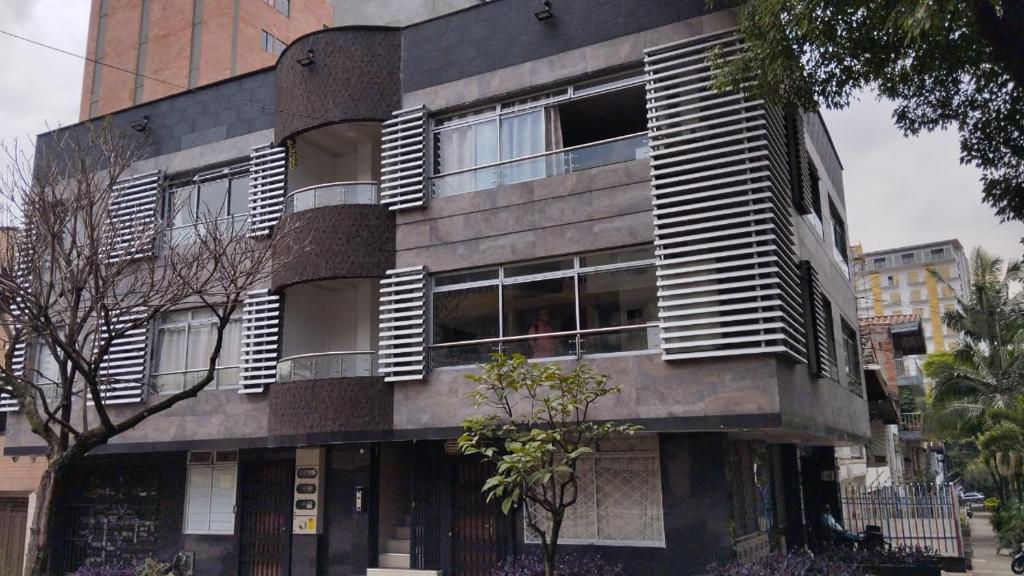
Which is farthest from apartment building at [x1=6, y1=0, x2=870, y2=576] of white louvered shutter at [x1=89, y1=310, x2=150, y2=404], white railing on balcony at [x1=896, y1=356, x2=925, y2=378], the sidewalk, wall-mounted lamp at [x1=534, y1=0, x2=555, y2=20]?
white railing on balcony at [x1=896, y1=356, x2=925, y2=378]

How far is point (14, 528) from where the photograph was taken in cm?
2050

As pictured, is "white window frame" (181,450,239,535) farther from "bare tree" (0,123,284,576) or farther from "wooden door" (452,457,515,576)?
"wooden door" (452,457,515,576)

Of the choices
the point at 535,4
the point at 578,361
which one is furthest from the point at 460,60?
the point at 578,361

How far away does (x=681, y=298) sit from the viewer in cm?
1201

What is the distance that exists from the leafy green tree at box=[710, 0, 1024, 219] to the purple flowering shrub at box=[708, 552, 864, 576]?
544 cm

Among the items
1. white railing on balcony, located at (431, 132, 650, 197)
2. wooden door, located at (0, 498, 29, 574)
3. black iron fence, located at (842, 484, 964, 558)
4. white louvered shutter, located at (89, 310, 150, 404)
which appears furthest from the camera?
wooden door, located at (0, 498, 29, 574)

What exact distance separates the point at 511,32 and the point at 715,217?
16.2 feet

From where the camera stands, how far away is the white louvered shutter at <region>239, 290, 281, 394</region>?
15.3 metres

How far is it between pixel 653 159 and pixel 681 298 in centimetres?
211

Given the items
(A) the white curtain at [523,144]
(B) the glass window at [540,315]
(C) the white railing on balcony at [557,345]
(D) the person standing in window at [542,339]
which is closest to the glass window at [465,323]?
(C) the white railing on balcony at [557,345]

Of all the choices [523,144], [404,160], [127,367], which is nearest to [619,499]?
[523,144]

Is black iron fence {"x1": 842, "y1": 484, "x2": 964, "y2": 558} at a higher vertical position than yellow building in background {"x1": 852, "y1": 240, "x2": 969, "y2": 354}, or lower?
lower

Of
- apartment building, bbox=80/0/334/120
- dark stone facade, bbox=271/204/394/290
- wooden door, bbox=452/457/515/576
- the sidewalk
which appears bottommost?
the sidewalk

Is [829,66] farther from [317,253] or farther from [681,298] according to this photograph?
[317,253]
